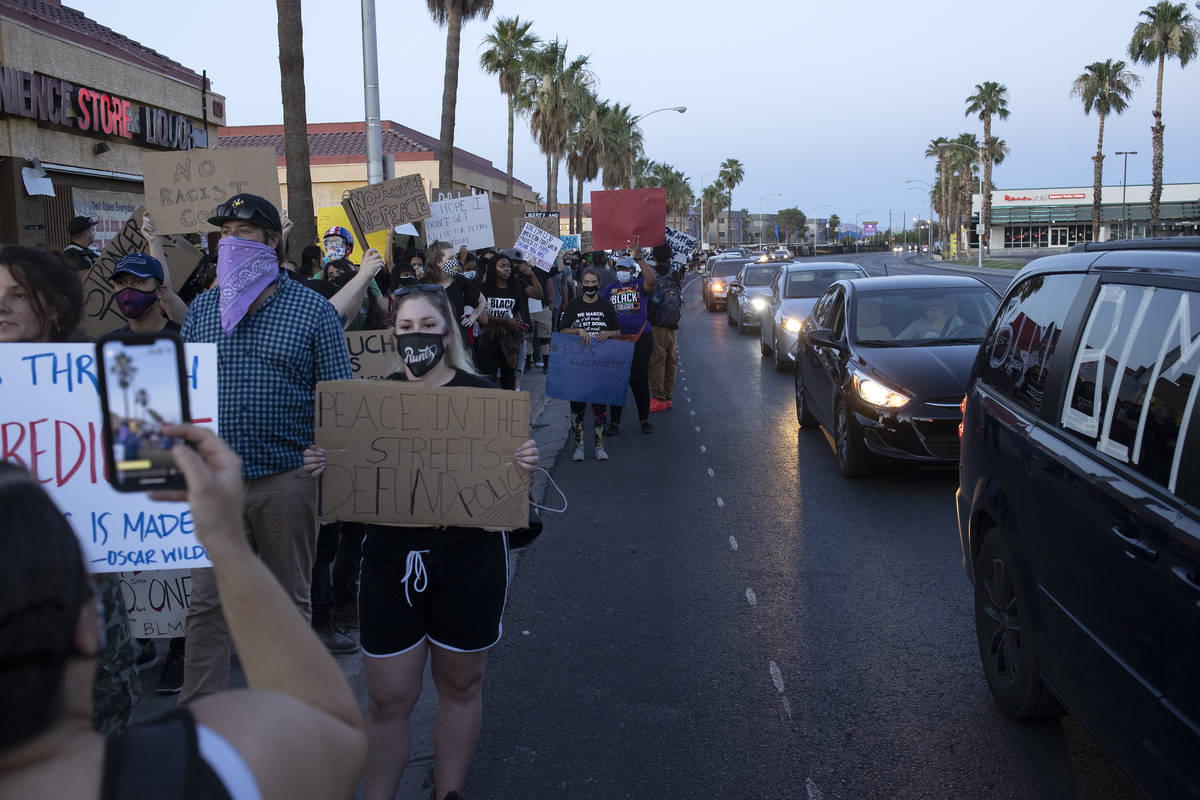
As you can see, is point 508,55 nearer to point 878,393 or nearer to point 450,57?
point 450,57

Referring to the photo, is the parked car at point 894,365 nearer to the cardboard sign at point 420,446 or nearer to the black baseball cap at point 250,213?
the cardboard sign at point 420,446

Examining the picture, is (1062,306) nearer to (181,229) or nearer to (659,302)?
(181,229)

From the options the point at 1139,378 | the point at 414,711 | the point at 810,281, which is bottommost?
the point at 414,711

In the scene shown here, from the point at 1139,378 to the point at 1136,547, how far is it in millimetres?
579

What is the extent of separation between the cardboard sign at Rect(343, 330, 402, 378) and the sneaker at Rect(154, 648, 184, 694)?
2020 millimetres

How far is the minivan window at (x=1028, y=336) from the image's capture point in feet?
13.2

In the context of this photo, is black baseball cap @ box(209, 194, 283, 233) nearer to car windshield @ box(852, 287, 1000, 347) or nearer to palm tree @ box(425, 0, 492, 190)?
car windshield @ box(852, 287, 1000, 347)

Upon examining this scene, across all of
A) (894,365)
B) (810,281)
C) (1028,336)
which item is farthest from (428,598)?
(810,281)

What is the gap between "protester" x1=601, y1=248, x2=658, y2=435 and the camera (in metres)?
10.8

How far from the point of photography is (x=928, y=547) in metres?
6.79

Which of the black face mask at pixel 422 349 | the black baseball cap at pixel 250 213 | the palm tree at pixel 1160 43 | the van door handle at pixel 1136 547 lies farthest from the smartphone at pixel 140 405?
the palm tree at pixel 1160 43

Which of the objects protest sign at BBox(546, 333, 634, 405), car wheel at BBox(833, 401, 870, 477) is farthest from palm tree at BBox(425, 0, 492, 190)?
car wheel at BBox(833, 401, 870, 477)

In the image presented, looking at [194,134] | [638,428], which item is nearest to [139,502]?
[638,428]

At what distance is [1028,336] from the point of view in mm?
4355
